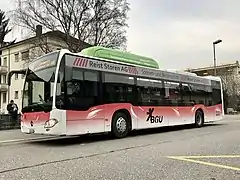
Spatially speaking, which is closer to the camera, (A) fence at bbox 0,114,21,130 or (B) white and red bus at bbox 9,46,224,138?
(B) white and red bus at bbox 9,46,224,138

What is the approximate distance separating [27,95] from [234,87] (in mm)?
43554

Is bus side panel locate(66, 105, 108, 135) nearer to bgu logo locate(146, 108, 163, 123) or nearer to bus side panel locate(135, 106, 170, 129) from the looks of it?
bus side panel locate(135, 106, 170, 129)

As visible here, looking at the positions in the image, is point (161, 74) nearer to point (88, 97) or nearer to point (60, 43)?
point (88, 97)

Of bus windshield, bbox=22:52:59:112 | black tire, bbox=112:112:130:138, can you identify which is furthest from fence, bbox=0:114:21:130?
black tire, bbox=112:112:130:138

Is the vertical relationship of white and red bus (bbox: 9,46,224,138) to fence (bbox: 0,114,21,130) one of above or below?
above

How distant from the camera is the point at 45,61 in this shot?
11.7 meters

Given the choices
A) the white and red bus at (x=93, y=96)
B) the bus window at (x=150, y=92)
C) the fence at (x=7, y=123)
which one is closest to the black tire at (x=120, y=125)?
the white and red bus at (x=93, y=96)

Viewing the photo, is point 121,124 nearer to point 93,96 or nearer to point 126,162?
point 93,96

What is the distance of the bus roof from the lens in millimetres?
13024

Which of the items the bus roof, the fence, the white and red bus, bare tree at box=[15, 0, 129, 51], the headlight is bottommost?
the fence

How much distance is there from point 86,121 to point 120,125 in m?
1.87

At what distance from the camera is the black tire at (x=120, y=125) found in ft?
41.8

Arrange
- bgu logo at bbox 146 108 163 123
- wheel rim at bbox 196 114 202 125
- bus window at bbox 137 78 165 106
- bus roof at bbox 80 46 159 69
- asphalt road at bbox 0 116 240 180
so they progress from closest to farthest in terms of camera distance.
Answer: asphalt road at bbox 0 116 240 180, bus roof at bbox 80 46 159 69, bus window at bbox 137 78 165 106, bgu logo at bbox 146 108 163 123, wheel rim at bbox 196 114 202 125

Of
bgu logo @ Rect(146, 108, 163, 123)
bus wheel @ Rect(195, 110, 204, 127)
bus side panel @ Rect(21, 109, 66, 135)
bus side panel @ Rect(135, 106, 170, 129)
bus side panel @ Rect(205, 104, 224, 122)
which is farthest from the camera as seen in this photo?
bus side panel @ Rect(205, 104, 224, 122)
